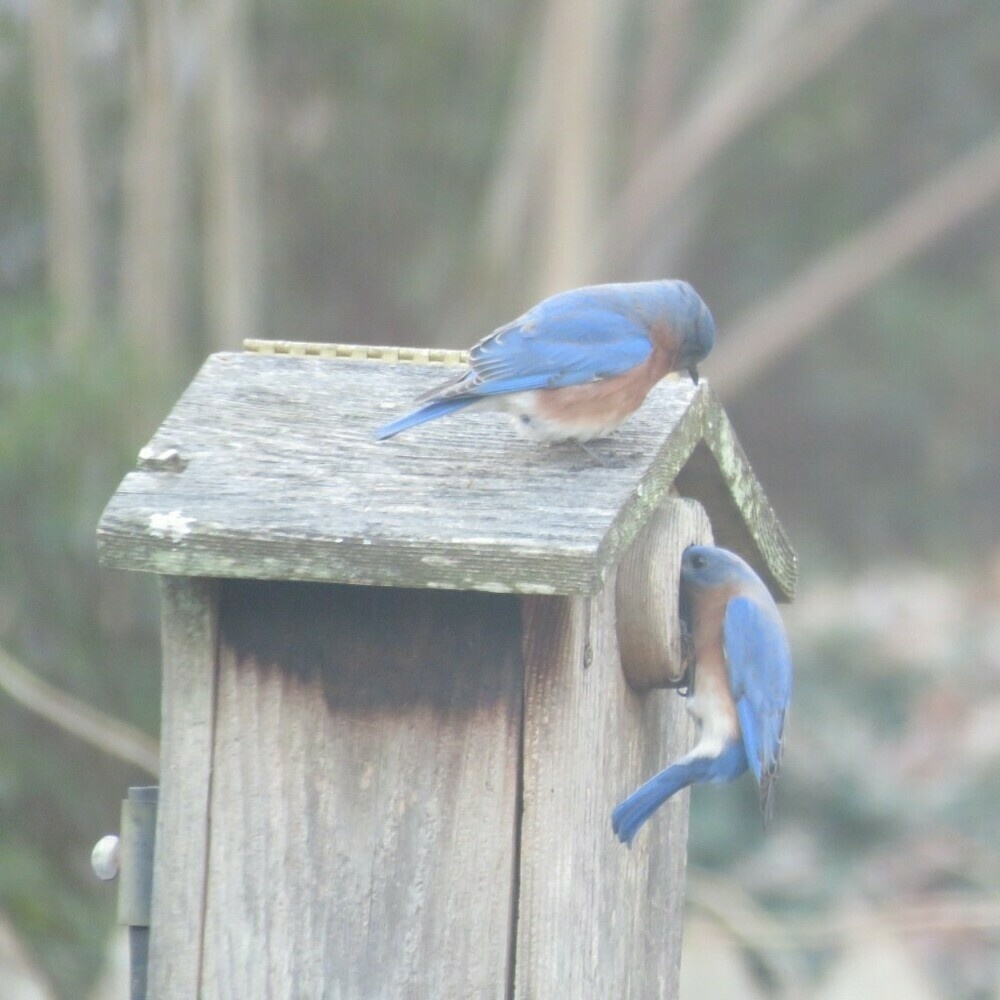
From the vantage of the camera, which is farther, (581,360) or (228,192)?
(228,192)

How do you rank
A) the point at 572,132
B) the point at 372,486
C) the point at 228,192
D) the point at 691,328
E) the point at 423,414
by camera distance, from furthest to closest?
the point at 572,132 → the point at 228,192 → the point at 691,328 → the point at 423,414 → the point at 372,486

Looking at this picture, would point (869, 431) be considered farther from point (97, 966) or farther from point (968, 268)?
point (97, 966)

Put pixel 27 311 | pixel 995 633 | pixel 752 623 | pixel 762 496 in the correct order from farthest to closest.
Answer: pixel 995 633
pixel 27 311
pixel 762 496
pixel 752 623

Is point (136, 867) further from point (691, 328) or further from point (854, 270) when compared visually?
point (854, 270)

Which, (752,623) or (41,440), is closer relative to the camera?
(752,623)

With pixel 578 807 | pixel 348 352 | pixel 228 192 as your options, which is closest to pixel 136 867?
pixel 578 807

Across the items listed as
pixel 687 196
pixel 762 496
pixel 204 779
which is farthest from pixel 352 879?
pixel 687 196

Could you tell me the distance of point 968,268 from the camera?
1286 cm

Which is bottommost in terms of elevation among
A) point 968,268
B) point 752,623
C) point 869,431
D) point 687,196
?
point 869,431

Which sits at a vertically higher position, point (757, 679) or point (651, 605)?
point (651, 605)

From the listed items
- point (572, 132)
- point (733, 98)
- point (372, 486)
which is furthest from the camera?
point (733, 98)

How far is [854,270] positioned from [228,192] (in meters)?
3.41

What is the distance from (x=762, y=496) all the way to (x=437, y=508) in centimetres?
→ 77

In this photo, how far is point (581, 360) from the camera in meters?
2.43
